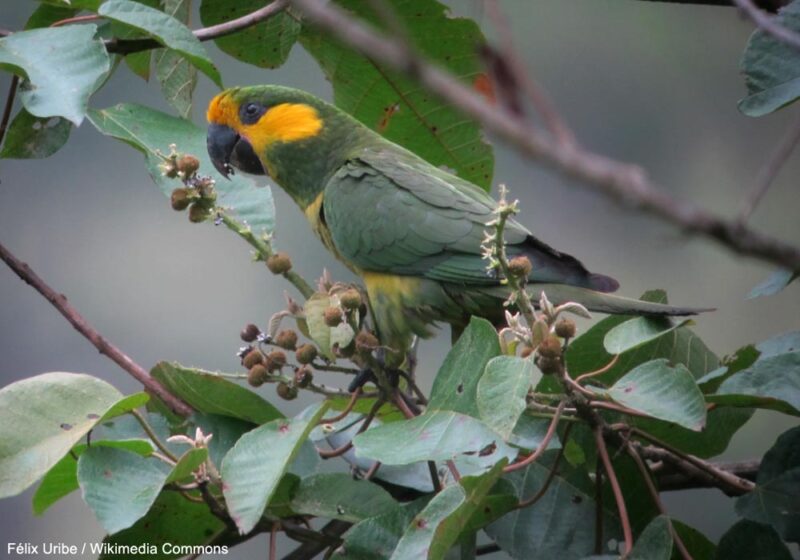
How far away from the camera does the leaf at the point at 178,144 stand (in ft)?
6.55

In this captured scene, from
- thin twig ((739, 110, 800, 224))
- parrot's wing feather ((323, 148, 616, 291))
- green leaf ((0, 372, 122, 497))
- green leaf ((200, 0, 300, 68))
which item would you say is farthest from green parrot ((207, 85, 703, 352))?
thin twig ((739, 110, 800, 224))

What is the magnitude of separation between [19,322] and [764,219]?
4.94 m

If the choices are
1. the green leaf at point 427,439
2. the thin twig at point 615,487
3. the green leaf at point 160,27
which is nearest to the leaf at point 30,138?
the green leaf at point 160,27

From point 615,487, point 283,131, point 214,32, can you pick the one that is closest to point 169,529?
point 615,487

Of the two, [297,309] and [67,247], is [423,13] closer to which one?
[297,309]

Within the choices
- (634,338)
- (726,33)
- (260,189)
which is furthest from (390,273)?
(726,33)

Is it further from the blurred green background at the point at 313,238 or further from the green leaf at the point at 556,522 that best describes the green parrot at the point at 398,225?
the blurred green background at the point at 313,238

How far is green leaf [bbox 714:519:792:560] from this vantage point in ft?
5.18

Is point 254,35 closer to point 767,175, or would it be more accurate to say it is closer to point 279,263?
point 279,263

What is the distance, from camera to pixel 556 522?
1724mm

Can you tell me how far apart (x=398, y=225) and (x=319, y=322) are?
0.74m

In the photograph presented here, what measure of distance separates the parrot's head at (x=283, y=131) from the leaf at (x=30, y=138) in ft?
2.47

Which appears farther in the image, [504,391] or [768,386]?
[768,386]

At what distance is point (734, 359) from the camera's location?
1.81 metres
